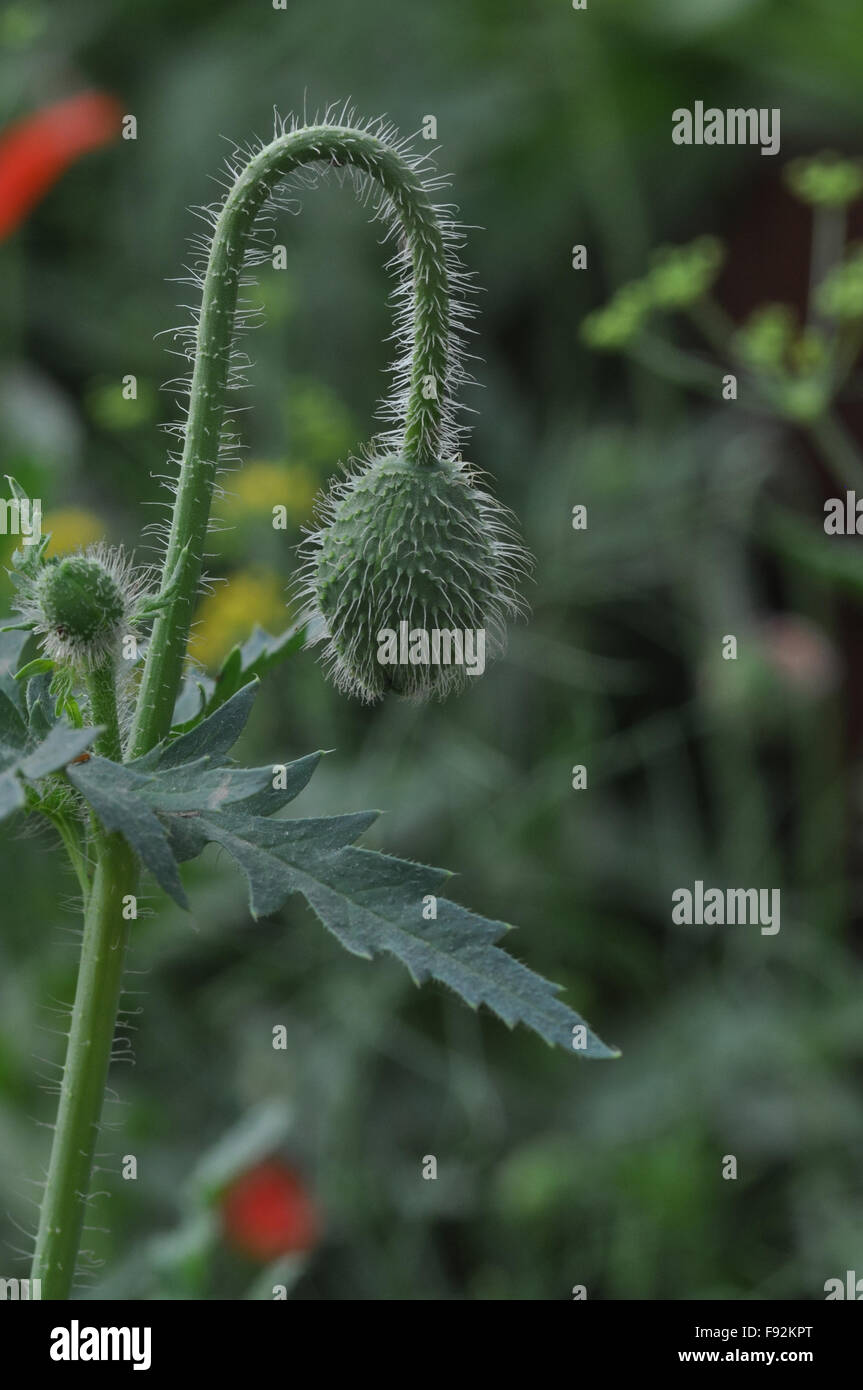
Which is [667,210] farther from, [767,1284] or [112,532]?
[767,1284]

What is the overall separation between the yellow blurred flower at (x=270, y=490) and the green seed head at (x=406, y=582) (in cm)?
135

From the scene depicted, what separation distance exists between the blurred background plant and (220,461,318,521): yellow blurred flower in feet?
0.04

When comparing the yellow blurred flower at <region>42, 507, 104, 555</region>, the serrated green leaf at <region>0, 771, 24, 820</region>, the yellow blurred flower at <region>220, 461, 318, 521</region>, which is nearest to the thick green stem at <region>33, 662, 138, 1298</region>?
the serrated green leaf at <region>0, 771, 24, 820</region>

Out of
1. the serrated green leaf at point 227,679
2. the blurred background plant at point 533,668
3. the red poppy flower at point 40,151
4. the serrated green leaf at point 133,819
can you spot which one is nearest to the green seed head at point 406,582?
the serrated green leaf at point 227,679

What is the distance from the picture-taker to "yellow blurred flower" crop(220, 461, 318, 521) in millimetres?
2625

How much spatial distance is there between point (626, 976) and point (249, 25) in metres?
2.60

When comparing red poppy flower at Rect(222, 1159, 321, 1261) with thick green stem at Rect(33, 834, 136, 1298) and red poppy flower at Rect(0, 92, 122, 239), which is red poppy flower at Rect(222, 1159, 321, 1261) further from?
red poppy flower at Rect(0, 92, 122, 239)

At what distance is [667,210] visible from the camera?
12.9 ft

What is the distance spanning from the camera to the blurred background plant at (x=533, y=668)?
2.47 m

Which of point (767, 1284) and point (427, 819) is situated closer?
point (767, 1284)

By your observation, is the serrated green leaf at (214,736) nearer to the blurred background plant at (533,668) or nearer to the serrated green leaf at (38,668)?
the serrated green leaf at (38,668)

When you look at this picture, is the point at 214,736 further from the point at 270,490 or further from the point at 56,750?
Answer: the point at 270,490

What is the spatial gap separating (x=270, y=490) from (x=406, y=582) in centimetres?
146
